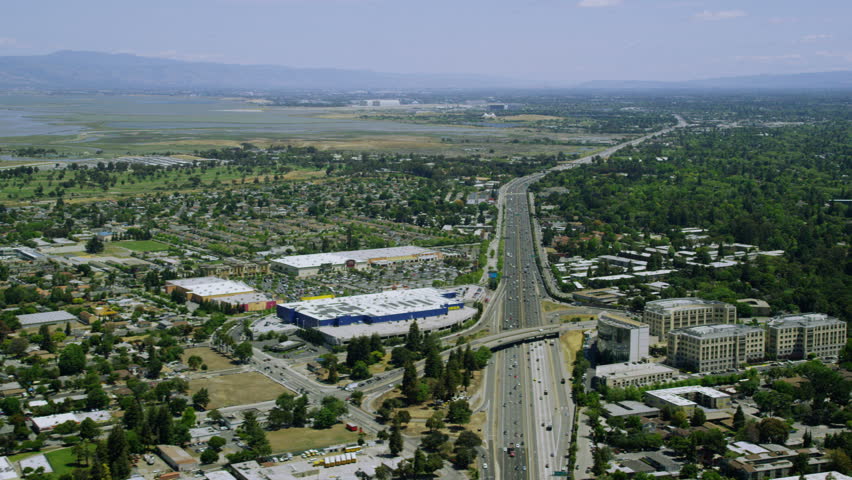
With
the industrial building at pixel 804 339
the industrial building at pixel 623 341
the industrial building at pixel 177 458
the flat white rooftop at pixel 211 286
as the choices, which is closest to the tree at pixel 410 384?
the industrial building at pixel 177 458

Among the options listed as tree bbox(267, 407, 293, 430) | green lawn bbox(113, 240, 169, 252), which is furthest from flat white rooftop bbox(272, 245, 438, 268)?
tree bbox(267, 407, 293, 430)

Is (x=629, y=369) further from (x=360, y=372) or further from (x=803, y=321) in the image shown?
(x=360, y=372)

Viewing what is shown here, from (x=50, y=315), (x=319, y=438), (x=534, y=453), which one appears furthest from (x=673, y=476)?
(x=50, y=315)

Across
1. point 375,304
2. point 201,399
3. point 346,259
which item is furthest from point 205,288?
point 201,399

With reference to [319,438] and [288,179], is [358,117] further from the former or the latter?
[319,438]

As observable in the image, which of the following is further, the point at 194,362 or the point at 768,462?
the point at 194,362

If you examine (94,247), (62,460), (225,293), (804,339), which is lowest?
(62,460)

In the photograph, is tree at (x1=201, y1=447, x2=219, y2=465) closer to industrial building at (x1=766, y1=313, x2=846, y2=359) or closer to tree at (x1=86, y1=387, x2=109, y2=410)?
tree at (x1=86, y1=387, x2=109, y2=410)
